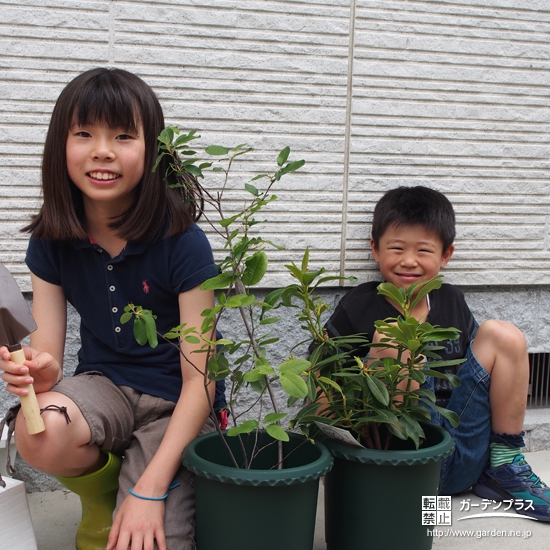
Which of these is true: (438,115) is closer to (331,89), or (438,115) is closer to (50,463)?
(331,89)

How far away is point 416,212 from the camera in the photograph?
219cm

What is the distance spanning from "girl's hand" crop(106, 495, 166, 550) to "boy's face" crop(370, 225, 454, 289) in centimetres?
111

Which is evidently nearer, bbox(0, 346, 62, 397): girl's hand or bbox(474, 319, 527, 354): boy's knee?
bbox(0, 346, 62, 397): girl's hand

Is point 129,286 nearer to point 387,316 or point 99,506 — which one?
point 99,506

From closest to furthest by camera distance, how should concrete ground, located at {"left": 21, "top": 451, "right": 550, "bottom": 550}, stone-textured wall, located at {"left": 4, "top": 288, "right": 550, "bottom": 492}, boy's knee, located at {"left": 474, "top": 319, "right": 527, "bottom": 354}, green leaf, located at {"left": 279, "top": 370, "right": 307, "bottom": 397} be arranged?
1. green leaf, located at {"left": 279, "top": 370, "right": 307, "bottom": 397}
2. concrete ground, located at {"left": 21, "top": 451, "right": 550, "bottom": 550}
3. boy's knee, located at {"left": 474, "top": 319, "right": 527, "bottom": 354}
4. stone-textured wall, located at {"left": 4, "top": 288, "right": 550, "bottom": 492}

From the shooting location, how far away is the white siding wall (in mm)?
2068

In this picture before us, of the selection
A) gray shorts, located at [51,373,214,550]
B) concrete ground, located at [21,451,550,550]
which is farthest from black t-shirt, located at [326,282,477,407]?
gray shorts, located at [51,373,214,550]

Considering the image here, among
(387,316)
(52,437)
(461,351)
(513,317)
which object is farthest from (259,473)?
(513,317)

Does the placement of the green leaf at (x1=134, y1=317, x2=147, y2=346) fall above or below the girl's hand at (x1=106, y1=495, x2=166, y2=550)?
above

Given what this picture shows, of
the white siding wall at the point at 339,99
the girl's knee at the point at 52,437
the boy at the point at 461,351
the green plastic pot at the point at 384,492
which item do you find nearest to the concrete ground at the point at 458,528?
the boy at the point at 461,351

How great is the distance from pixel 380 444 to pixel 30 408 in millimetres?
836

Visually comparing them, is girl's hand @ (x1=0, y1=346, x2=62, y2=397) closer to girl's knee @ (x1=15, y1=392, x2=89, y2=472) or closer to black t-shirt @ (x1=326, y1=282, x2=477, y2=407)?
girl's knee @ (x1=15, y1=392, x2=89, y2=472)

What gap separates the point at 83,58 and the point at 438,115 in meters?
1.24

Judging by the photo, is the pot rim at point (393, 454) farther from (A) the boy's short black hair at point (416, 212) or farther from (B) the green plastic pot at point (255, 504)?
(A) the boy's short black hair at point (416, 212)
